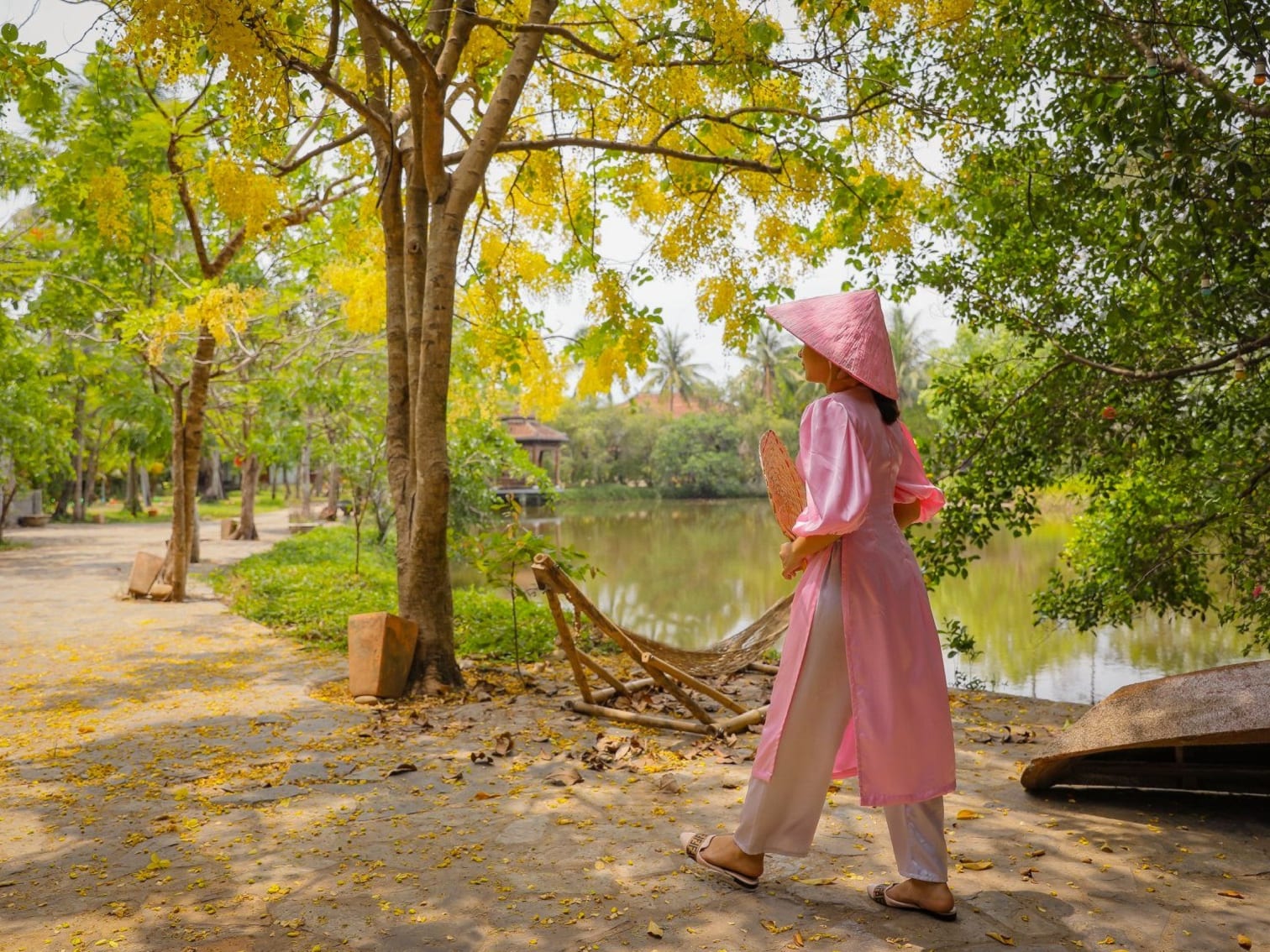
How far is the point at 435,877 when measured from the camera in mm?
2744

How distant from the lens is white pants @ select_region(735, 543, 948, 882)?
2512 millimetres

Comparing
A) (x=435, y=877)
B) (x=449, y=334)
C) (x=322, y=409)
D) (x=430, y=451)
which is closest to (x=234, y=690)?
(x=430, y=451)

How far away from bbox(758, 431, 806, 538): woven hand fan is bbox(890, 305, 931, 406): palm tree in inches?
1604

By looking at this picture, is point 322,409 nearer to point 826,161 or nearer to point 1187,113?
point 826,161

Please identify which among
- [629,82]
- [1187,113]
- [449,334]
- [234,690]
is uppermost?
[629,82]

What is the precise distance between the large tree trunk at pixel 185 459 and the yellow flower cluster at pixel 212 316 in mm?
525

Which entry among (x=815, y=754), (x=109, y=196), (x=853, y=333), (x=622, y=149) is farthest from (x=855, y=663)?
(x=109, y=196)

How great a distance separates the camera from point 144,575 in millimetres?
9914

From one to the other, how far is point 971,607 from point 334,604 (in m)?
8.05

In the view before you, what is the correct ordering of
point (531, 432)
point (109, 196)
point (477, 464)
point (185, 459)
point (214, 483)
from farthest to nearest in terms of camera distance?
point (214, 483) < point (531, 432) < point (477, 464) < point (185, 459) < point (109, 196)

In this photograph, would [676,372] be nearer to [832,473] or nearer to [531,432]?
[531,432]

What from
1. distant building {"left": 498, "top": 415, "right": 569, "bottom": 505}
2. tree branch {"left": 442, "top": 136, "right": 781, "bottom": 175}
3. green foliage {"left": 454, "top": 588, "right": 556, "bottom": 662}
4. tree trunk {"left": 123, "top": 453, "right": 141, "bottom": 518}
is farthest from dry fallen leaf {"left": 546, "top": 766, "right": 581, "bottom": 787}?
distant building {"left": 498, "top": 415, "right": 569, "bottom": 505}

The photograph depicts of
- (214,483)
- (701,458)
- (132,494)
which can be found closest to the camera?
(132,494)

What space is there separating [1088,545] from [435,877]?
5.61m
